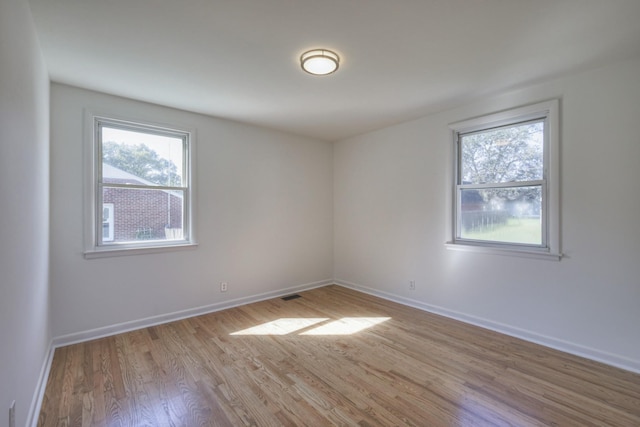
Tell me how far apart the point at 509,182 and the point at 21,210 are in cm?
395

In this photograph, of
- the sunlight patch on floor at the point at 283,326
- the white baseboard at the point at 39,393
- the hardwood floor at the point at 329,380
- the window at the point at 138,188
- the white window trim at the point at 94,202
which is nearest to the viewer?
the white baseboard at the point at 39,393

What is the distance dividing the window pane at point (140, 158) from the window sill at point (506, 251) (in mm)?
3412

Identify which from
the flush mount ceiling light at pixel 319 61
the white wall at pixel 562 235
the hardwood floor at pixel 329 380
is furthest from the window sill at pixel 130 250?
the white wall at pixel 562 235

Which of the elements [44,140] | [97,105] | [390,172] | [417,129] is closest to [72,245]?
[44,140]

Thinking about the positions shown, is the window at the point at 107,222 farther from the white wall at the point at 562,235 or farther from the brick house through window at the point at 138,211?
the white wall at the point at 562,235

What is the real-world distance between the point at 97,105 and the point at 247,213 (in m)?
2.00

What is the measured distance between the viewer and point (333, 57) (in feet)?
7.44

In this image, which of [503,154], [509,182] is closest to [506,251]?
[509,182]

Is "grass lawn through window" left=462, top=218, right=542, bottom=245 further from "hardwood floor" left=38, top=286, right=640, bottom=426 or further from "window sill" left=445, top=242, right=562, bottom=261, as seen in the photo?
"hardwood floor" left=38, top=286, right=640, bottom=426

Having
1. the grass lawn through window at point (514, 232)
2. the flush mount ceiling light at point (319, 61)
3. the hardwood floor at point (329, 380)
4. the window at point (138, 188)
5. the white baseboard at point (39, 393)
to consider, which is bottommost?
the hardwood floor at point (329, 380)

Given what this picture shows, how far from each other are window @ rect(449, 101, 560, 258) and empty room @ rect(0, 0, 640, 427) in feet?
0.07

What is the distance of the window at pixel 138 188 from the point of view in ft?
9.82

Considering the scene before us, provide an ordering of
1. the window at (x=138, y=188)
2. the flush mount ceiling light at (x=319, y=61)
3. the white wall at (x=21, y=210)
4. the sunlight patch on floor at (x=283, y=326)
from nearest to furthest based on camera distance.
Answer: the white wall at (x=21, y=210)
the flush mount ceiling light at (x=319, y=61)
the window at (x=138, y=188)
the sunlight patch on floor at (x=283, y=326)

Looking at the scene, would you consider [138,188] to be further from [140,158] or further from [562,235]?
[562,235]
